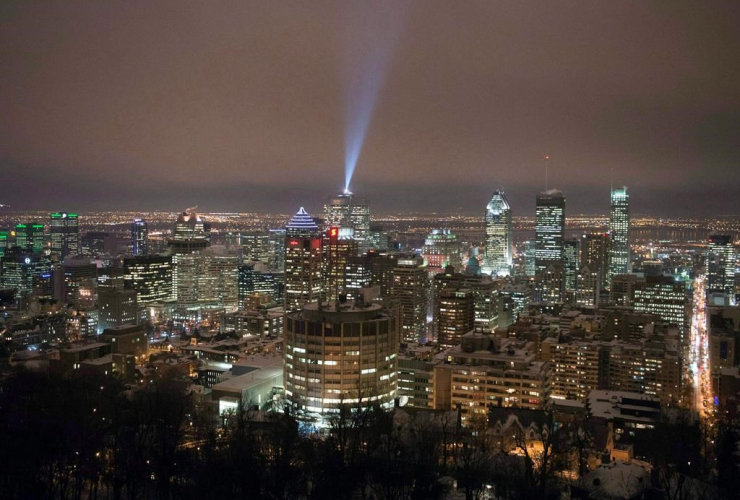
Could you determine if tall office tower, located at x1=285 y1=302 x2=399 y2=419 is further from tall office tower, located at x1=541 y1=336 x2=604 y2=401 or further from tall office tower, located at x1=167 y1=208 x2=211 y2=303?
tall office tower, located at x1=167 y1=208 x2=211 y2=303

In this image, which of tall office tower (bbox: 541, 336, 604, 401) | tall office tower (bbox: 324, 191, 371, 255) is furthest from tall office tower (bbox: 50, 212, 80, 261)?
tall office tower (bbox: 541, 336, 604, 401)

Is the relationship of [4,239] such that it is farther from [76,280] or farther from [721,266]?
[721,266]

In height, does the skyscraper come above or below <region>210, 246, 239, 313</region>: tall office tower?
above

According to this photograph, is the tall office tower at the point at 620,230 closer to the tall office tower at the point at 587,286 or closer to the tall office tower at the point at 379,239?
the tall office tower at the point at 587,286

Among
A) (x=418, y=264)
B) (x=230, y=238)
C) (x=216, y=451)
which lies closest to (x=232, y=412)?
(x=216, y=451)

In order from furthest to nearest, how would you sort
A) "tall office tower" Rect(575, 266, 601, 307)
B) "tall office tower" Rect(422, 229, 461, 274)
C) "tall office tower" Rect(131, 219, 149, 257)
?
1. "tall office tower" Rect(422, 229, 461, 274)
2. "tall office tower" Rect(131, 219, 149, 257)
3. "tall office tower" Rect(575, 266, 601, 307)

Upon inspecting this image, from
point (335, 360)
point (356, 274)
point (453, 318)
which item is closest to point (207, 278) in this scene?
point (356, 274)
